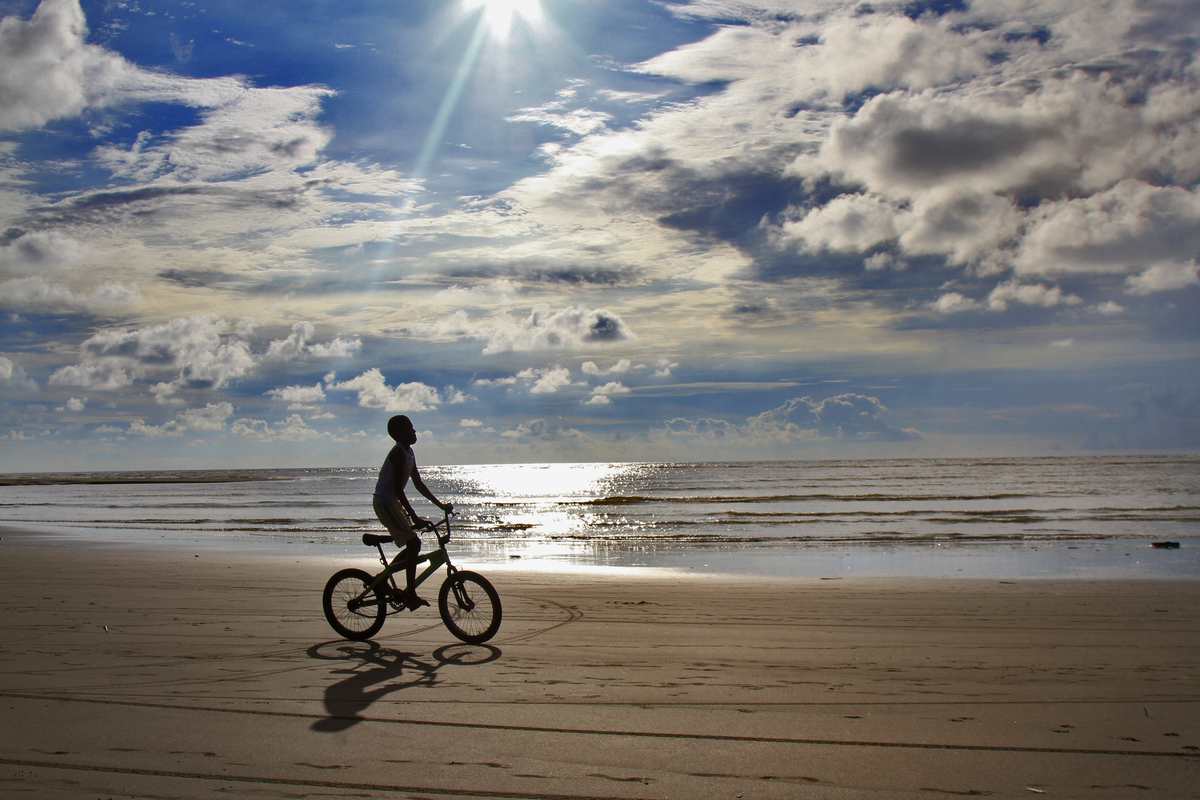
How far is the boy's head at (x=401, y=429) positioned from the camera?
28.0ft

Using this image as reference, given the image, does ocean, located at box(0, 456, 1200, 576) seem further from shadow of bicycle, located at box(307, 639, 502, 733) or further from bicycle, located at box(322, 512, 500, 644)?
shadow of bicycle, located at box(307, 639, 502, 733)

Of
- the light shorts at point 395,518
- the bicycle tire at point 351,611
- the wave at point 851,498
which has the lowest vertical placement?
the bicycle tire at point 351,611

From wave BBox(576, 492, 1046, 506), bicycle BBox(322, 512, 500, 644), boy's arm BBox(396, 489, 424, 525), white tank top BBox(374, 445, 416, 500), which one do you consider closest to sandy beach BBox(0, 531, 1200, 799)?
bicycle BBox(322, 512, 500, 644)

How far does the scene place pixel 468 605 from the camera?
8.79m

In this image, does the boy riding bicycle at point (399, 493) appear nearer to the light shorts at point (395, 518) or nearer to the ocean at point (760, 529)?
the light shorts at point (395, 518)

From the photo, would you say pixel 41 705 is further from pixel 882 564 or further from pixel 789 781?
pixel 882 564

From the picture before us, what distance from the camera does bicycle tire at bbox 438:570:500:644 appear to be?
8.73 meters

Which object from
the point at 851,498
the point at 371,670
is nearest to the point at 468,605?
the point at 371,670

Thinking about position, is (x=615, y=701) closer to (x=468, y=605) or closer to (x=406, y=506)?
(x=468, y=605)

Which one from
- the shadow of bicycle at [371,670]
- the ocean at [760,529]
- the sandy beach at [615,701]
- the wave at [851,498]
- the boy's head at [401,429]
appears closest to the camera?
the sandy beach at [615,701]

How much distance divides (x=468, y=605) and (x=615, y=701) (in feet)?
9.21

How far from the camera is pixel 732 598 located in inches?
487

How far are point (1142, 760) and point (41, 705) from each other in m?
7.53

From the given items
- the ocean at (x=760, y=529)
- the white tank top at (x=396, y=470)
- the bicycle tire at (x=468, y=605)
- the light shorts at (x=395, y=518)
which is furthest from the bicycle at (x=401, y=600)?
the ocean at (x=760, y=529)
